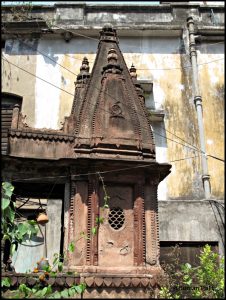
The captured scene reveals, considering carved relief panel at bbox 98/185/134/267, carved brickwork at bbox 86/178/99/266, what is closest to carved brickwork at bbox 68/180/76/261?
carved brickwork at bbox 86/178/99/266

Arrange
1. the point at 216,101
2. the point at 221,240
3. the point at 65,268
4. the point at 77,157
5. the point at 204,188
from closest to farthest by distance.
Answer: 1. the point at 65,268
2. the point at 77,157
3. the point at 221,240
4. the point at 204,188
5. the point at 216,101

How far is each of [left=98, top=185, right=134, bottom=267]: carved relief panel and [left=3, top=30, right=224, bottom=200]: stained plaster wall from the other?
729cm

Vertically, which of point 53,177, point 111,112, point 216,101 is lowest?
point 53,177

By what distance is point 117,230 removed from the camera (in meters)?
10.2

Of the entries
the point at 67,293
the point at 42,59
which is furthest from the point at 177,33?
the point at 67,293

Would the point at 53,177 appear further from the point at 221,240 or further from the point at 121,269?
the point at 221,240

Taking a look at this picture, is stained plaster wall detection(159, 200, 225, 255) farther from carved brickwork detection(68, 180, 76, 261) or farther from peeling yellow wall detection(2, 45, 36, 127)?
peeling yellow wall detection(2, 45, 36, 127)

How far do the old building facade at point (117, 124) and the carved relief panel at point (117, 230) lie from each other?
0.08ft

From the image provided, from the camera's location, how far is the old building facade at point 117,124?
407 inches

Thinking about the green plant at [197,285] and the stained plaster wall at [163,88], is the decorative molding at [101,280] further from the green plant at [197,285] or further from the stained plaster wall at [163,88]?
the stained plaster wall at [163,88]

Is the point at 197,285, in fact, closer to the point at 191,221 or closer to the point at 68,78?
the point at 191,221

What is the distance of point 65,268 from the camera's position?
9633mm

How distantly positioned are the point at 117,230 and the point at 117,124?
2.88 meters

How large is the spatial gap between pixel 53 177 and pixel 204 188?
28.3 feet
